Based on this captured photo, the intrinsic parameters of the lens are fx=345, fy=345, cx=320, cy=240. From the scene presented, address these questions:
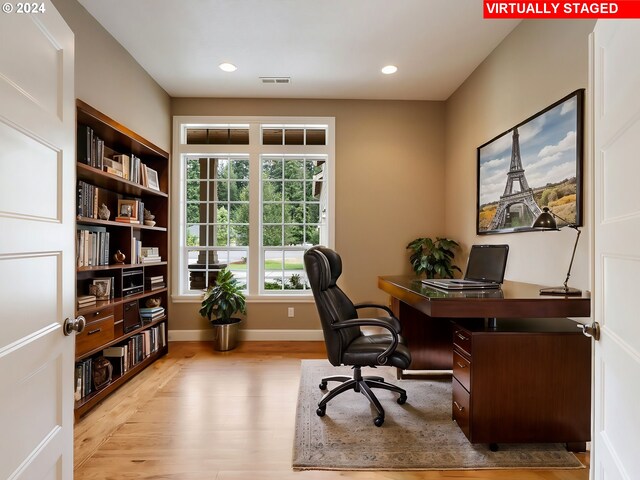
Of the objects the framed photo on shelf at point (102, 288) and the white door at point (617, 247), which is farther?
the framed photo on shelf at point (102, 288)

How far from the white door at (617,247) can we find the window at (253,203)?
3.18 metres

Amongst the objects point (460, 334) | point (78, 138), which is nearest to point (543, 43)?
point (460, 334)

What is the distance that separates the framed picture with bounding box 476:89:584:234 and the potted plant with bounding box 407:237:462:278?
1.79 ft

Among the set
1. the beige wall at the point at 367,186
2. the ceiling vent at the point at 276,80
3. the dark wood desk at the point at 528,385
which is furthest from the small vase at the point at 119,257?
the dark wood desk at the point at 528,385

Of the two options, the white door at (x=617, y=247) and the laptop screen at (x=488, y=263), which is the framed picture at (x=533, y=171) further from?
the white door at (x=617, y=247)

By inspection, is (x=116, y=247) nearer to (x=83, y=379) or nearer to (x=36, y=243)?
(x=83, y=379)

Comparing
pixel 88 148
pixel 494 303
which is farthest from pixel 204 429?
pixel 88 148

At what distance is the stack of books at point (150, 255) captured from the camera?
3.35 meters

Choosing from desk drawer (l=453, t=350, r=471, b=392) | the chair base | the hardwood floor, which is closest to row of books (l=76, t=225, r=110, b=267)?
the hardwood floor

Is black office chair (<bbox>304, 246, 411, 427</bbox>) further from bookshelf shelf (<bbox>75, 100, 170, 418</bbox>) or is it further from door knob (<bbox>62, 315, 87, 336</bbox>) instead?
bookshelf shelf (<bbox>75, 100, 170, 418</bbox>)

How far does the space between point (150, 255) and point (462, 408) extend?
3.05 meters

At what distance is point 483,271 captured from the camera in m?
2.51

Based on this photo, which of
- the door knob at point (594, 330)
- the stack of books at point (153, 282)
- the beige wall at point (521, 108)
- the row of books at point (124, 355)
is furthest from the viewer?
the stack of books at point (153, 282)

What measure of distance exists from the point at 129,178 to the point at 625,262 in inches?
130
